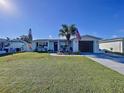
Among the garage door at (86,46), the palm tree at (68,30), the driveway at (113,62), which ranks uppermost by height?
the palm tree at (68,30)

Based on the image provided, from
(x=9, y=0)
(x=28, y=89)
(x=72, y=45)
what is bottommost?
(x=28, y=89)

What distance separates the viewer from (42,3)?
60.1 feet

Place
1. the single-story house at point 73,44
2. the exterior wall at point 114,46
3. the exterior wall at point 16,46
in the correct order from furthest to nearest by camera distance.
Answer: the exterior wall at point 16,46 < the exterior wall at point 114,46 < the single-story house at point 73,44

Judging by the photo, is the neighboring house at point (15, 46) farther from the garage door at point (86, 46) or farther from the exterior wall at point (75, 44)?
the garage door at point (86, 46)

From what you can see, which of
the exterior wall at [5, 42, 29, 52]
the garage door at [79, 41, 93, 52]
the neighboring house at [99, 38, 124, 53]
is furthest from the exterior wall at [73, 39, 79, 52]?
the exterior wall at [5, 42, 29, 52]

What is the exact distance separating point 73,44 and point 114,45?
973 cm

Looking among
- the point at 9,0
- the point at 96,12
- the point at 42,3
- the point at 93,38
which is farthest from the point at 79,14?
the point at 9,0

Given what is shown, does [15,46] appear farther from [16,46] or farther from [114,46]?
[114,46]

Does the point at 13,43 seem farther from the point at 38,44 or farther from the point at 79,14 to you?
the point at 79,14

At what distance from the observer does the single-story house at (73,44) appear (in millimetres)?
30844

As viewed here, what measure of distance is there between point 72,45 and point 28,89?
26914mm

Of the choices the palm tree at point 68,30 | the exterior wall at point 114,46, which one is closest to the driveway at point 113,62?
the palm tree at point 68,30

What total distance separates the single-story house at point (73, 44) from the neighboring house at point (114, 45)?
4.66m

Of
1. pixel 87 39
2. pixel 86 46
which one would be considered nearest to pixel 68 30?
pixel 87 39
